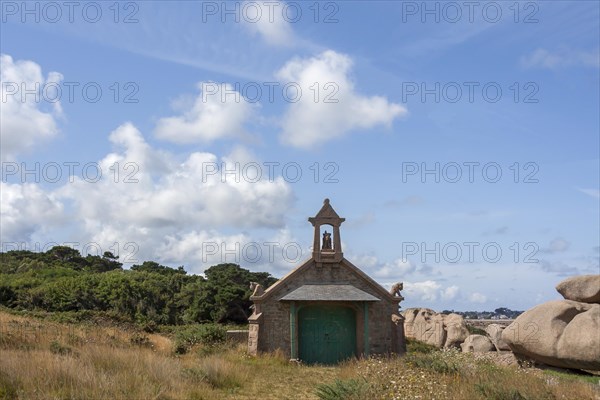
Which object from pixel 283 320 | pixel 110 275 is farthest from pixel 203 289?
pixel 283 320

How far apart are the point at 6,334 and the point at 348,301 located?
1190 centimetres

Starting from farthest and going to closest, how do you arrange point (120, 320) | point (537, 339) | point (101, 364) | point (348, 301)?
point (120, 320)
point (348, 301)
point (537, 339)
point (101, 364)

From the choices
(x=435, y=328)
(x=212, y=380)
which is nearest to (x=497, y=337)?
(x=435, y=328)

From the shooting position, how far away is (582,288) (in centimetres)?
2125

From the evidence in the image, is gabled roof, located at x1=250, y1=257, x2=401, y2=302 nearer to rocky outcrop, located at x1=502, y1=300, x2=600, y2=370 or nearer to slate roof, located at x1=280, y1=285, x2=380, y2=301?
slate roof, located at x1=280, y1=285, x2=380, y2=301

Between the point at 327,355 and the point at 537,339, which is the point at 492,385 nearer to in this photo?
the point at 537,339

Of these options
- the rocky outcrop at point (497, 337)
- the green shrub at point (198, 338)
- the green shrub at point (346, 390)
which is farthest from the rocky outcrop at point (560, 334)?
the green shrub at point (198, 338)

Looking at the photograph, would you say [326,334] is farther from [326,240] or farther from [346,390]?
[346,390]

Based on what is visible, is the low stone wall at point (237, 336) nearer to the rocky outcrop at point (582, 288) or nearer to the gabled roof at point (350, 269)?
the gabled roof at point (350, 269)

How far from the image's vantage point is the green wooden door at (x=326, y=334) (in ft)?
75.5

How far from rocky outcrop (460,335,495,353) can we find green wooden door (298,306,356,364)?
25.2 feet

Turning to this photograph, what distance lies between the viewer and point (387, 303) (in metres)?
23.6

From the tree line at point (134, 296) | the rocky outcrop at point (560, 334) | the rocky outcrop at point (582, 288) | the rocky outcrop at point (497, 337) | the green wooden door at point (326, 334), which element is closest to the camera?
the rocky outcrop at point (560, 334)

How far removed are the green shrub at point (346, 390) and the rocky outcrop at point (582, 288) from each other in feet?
41.4
